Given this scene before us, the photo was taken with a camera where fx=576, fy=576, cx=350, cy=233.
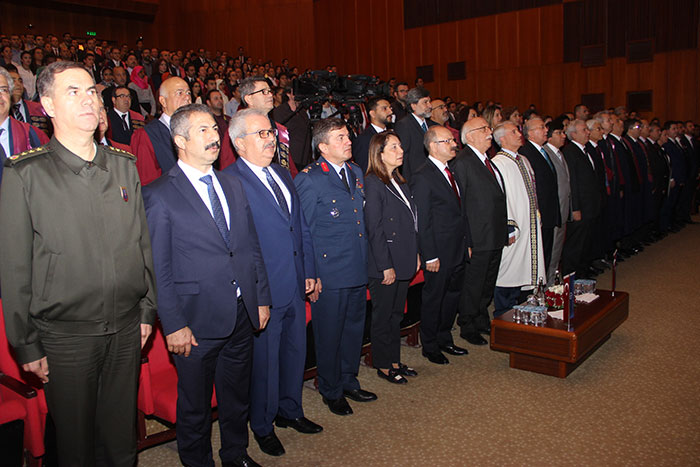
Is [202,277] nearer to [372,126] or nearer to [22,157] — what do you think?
[22,157]

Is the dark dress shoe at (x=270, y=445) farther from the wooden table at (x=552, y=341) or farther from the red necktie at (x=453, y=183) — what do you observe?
the red necktie at (x=453, y=183)

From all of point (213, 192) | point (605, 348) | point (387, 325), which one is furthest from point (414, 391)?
point (213, 192)

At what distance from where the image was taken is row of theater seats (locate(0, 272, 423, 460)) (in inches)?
82.7

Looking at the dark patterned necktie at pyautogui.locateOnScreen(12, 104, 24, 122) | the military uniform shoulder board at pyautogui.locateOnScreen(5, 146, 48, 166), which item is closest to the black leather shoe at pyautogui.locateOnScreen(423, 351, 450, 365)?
the military uniform shoulder board at pyautogui.locateOnScreen(5, 146, 48, 166)

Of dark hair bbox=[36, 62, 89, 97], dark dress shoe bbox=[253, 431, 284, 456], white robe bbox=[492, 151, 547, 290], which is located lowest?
dark dress shoe bbox=[253, 431, 284, 456]

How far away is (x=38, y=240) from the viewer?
5.61ft

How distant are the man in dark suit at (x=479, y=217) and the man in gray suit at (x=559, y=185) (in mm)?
1145

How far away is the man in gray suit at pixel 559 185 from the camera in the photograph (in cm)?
489

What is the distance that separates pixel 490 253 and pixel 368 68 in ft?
40.8

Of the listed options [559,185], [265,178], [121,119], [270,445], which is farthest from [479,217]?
[121,119]

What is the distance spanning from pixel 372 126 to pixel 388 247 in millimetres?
1650

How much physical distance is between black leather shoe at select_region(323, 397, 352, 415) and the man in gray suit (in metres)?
2.57

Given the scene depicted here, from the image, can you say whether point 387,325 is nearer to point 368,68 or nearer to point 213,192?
point 213,192

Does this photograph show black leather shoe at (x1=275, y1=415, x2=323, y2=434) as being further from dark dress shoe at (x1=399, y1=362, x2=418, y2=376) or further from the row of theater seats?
dark dress shoe at (x1=399, y1=362, x2=418, y2=376)
